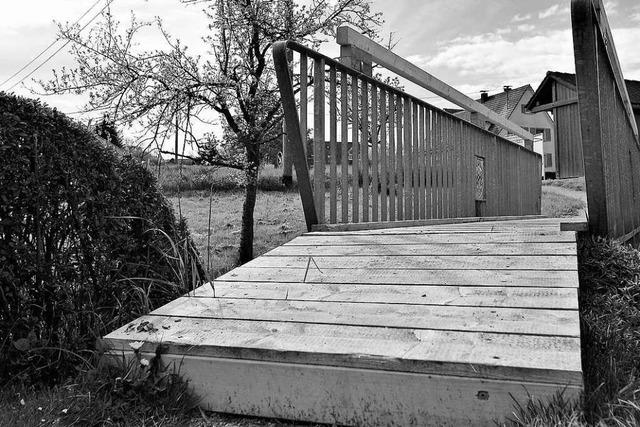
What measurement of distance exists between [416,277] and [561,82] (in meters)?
21.2

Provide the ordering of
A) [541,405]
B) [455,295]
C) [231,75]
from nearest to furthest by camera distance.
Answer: [541,405] → [455,295] → [231,75]

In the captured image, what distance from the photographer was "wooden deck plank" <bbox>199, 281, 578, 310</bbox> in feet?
6.00

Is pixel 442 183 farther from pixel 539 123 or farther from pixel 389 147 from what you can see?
pixel 539 123

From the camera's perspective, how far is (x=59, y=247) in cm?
221

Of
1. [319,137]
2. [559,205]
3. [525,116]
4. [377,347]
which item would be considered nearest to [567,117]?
[559,205]

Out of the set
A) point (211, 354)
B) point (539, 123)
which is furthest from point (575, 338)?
point (539, 123)

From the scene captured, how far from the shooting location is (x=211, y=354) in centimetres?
162

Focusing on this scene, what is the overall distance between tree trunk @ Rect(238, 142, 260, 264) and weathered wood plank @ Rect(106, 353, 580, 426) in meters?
5.52

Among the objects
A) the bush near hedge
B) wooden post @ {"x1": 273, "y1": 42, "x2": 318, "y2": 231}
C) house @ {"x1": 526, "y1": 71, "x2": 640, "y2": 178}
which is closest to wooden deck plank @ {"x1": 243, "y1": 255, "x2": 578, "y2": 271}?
the bush near hedge

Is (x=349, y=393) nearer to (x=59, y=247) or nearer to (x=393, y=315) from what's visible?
(x=393, y=315)

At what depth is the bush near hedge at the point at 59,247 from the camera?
80.3 inches

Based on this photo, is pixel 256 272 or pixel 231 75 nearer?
pixel 256 272

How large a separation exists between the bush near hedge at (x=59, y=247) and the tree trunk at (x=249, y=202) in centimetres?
466

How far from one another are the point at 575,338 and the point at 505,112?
38226 millimetres
